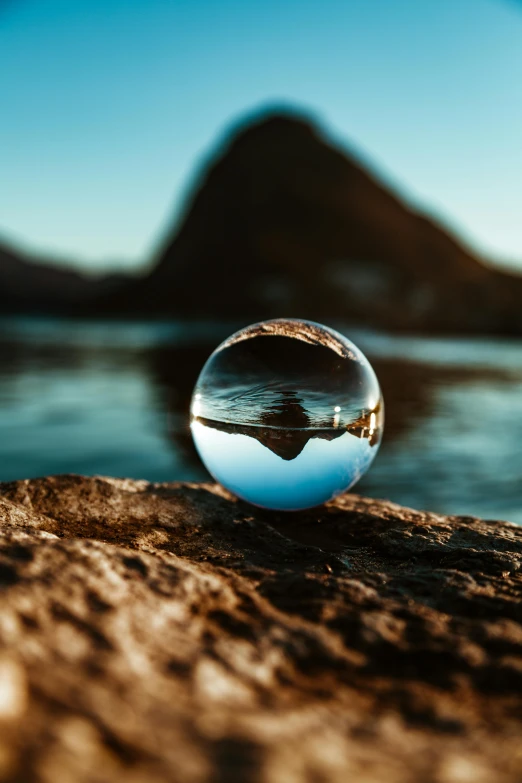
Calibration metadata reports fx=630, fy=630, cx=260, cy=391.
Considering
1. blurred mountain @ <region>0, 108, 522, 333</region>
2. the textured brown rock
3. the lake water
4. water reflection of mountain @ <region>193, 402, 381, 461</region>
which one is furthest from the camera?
blurred mountain @ <region>0, 108, 522, 333</region>

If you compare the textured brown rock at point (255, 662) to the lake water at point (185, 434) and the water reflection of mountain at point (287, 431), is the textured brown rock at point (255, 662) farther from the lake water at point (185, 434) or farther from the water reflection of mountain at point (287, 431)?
the lake water at point (185, 434)

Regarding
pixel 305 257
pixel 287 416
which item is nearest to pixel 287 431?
pixel 287 416

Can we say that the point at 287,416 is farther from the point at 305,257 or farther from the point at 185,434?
the point at 305,257

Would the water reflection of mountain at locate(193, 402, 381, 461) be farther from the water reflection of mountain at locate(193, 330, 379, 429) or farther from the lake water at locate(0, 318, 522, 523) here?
the lake water at locate(0, 318, 522, 523)

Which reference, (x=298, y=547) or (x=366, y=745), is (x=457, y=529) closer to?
(x=298, y=547)

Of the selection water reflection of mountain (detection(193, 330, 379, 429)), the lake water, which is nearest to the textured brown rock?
water reflection of mountain (detection(193, 330, 379, 429))

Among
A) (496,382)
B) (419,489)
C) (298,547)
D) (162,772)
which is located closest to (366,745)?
(162,772)

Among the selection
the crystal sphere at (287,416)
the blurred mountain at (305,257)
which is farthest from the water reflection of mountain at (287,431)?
the blurred mountain at (305,257)
